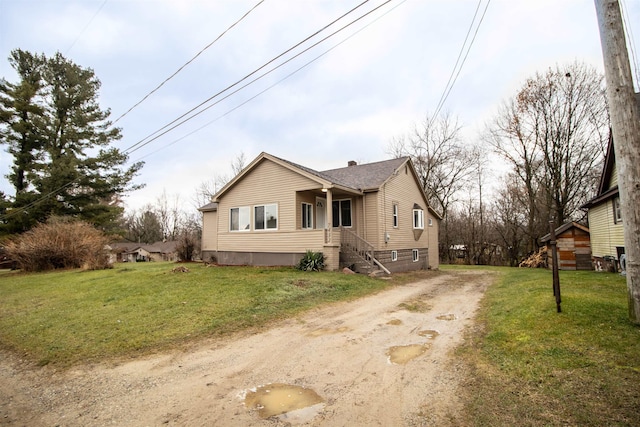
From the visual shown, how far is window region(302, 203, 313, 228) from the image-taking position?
1610 centimetres

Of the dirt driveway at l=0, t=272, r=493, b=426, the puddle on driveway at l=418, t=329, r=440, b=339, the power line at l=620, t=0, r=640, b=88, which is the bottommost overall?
the dirt driveway at l=0, t=272, r=493, b=426

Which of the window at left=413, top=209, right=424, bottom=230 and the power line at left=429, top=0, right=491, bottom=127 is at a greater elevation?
the power line at left=429, top=0, right=491, bottom=127

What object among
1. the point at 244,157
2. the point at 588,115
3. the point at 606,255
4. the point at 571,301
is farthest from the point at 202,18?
the point at 244,157

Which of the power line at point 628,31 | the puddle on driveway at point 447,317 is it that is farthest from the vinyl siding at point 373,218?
the power line at point 628,31

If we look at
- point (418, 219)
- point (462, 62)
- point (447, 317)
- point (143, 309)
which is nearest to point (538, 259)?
point (418, 219)

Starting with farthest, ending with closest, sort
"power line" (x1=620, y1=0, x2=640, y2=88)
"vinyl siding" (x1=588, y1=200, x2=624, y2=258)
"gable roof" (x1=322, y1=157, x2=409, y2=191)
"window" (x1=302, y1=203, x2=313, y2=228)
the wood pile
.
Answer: the wood pile < "gable roof" (x1=322, y1=157, x2=409, y2=191) < "window" (x1=302, y1=203, x2=313, y2=228) < "vinyl siding" (x1=588, y1=200, x2=624, y2=258) < "power line" (x1=620, y1=0, x2=640, y2=88)

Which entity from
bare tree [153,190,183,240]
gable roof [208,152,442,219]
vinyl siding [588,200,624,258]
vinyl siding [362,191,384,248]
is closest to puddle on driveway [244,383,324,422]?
gable roof [208,152,442,219]

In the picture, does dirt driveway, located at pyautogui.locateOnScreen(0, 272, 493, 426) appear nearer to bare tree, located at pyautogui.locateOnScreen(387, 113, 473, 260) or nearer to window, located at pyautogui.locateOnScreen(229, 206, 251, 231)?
window, located at pyautogui.locateOnScreen(229, 206, 251, 231)

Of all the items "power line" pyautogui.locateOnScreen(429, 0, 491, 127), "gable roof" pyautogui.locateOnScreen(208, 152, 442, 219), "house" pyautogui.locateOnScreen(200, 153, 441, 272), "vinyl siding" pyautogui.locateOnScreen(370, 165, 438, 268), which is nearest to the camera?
"power line" pyautogui.locateOnScreen(429, 0, 491, 127)

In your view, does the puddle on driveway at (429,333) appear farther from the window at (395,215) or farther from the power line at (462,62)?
the window at (395,215)

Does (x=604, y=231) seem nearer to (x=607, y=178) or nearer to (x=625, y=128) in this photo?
(x=607, y=178)

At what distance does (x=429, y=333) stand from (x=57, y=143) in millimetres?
33190

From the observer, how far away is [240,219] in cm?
1731

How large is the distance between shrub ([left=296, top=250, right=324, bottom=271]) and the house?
0.38 meters
